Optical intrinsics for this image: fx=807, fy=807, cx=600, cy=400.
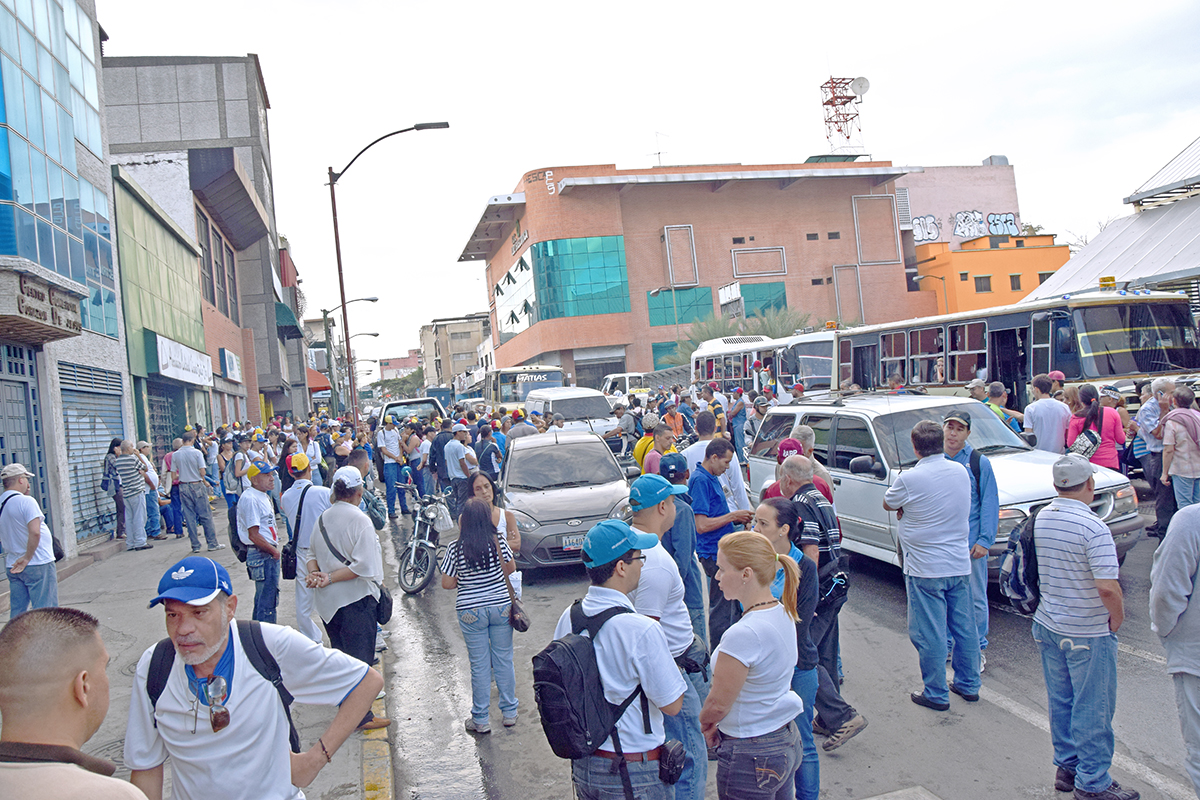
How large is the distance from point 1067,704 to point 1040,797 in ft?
1.66

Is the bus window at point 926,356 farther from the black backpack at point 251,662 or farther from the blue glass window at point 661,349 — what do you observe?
the blue glass window at point 661,349

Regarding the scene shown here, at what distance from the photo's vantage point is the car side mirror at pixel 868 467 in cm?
732

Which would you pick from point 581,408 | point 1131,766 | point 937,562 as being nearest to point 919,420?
point 937,562

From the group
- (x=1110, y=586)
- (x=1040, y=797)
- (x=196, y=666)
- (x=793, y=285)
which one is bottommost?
(x=1040, y=797)

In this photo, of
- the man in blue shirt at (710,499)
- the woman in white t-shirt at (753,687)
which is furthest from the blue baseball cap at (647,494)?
the man in blue shirt at (710,499)

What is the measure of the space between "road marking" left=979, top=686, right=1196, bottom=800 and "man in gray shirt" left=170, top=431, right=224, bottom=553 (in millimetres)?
11826

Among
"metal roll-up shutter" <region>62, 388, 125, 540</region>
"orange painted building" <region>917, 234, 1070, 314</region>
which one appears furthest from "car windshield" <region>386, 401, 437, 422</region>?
"orange painted building" <region>917, 234, 1070, 314</region>

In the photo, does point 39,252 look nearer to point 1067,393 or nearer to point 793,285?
point 1067,393

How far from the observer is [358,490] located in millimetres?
5543

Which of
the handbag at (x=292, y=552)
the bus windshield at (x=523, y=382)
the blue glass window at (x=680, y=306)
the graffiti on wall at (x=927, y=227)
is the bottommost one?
the handbag at (x=292, y=552)

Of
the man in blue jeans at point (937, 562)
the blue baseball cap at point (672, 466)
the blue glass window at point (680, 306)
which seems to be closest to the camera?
the man in blue jeans at point (937, 562)

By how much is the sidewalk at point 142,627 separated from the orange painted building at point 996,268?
2175 inches

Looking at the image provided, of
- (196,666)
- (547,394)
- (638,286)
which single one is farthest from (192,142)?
(196,666)

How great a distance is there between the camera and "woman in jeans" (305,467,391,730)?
211 inches
